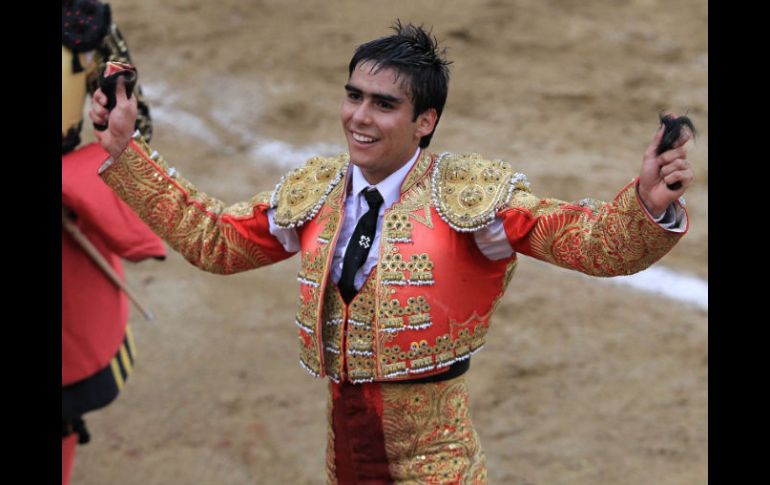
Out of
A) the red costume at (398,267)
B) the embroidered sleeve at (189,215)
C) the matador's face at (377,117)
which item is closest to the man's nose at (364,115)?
the matador's face at (377,117)

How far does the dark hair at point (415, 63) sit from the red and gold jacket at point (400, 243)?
21 cm

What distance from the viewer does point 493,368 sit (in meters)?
5.34

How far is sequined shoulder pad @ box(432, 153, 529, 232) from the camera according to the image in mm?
2914

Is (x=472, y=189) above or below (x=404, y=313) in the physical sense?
above

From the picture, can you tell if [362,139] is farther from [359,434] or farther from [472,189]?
[359,434]

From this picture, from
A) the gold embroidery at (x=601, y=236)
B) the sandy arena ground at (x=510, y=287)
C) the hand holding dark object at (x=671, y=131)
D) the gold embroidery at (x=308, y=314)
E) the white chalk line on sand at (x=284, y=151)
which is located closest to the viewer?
the hand holding dark object at (x=671, y=131)

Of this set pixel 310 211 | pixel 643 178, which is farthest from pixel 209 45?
pixel 643 178

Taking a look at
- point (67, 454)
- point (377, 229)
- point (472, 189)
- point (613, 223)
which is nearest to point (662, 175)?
point (613, 223)

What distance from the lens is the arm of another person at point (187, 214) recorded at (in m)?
3.19

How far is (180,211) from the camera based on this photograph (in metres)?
3.24

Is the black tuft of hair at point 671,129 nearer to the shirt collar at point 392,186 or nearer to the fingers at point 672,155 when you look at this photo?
the fingers at point 672,155

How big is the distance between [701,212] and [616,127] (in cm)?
115

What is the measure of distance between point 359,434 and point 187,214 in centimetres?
77

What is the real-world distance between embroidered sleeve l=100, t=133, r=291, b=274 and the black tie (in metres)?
0.31
